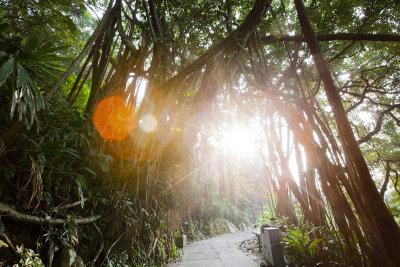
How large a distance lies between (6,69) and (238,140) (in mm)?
2396

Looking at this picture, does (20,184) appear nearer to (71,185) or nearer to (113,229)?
(71,185)

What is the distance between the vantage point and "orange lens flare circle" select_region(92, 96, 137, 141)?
2527 mm

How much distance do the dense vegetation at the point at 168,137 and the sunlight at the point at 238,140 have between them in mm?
31

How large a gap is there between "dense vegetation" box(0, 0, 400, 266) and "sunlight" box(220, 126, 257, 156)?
3 cm

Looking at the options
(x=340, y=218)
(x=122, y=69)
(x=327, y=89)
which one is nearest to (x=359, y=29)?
(x=327, y=89)

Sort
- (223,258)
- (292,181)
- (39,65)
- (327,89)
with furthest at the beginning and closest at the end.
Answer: (223,258), (292,181), (39,65), (327,89)

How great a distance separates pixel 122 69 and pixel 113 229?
2.17 metres

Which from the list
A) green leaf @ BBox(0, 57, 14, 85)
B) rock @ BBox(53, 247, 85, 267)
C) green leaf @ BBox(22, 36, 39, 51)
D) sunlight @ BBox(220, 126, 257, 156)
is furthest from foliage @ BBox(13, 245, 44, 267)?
sunlight @ BBox(220, 126, 257, 156)

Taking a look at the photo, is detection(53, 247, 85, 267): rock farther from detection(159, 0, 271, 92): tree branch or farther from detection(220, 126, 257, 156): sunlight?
detection(159, 0, 271, 92): tree branch

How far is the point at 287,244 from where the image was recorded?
11.2 ft

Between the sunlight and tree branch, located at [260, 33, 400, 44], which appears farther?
the sunlight

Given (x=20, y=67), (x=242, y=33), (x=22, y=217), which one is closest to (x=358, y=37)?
(x=242, y=33)

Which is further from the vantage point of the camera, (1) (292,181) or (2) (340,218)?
(1) (292,181)

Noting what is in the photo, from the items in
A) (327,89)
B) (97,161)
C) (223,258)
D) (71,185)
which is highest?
(327,89)
